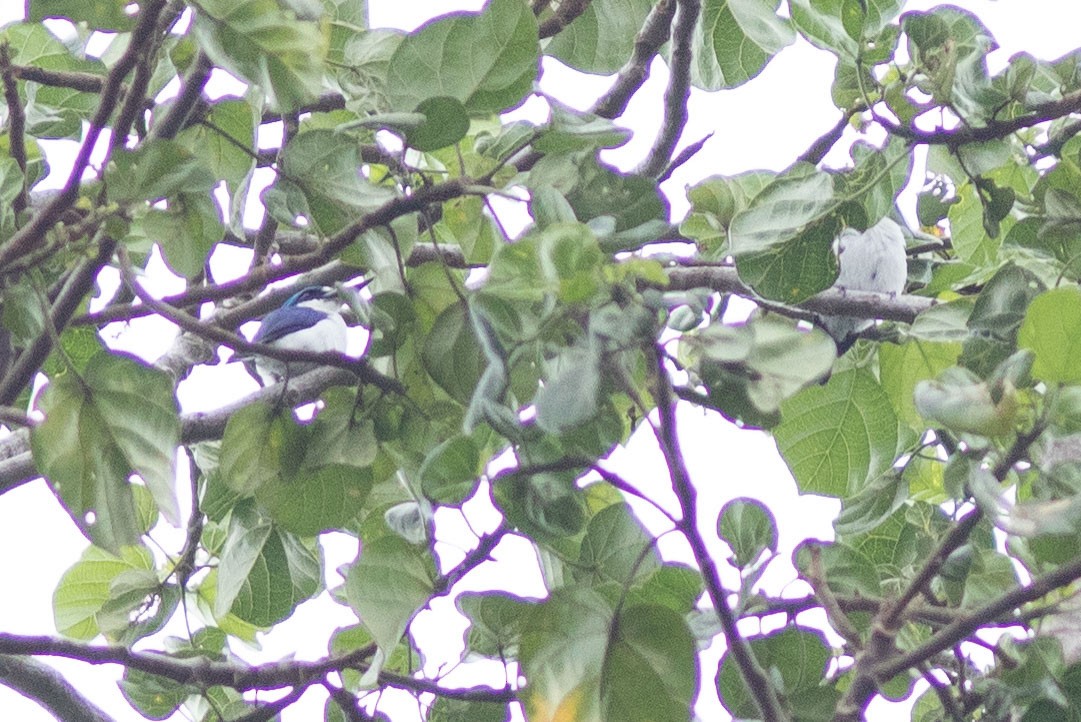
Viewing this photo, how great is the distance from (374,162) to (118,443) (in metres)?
0.83

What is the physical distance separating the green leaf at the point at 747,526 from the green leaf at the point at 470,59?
1.62 ft

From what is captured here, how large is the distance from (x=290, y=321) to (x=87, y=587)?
1.90 m

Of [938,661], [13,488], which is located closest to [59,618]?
[13,488]

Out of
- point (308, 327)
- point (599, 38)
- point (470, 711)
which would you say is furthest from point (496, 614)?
point (308, 327)

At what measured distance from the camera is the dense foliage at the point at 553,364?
1.03m

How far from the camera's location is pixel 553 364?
1067 millimetres

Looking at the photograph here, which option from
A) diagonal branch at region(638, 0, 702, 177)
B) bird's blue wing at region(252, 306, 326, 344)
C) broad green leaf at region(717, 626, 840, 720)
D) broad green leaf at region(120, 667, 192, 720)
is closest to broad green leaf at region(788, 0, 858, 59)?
diagonal branch at region(638, 0, 702, 177)

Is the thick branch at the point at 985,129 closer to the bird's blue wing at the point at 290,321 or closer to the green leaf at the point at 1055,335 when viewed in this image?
the green leaf at the point at 1055,335

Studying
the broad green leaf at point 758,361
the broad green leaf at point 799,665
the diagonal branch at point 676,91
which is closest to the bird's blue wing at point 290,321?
the diagonal branch at point 676,91

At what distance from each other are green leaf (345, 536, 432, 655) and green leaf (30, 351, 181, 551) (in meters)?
0.23

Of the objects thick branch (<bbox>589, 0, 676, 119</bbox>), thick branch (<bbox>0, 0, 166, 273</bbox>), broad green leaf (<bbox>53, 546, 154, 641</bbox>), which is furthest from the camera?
broad green leaf (<bbox>53, 546, 154, 641</bbox>)

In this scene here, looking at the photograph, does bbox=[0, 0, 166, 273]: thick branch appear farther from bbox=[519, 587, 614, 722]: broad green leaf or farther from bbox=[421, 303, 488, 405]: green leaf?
bbox=[519, 587, 614, 722]: broad green leaf

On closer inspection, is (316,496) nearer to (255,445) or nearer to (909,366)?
(255,445)

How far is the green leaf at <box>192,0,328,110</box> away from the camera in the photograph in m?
A: 1.19
